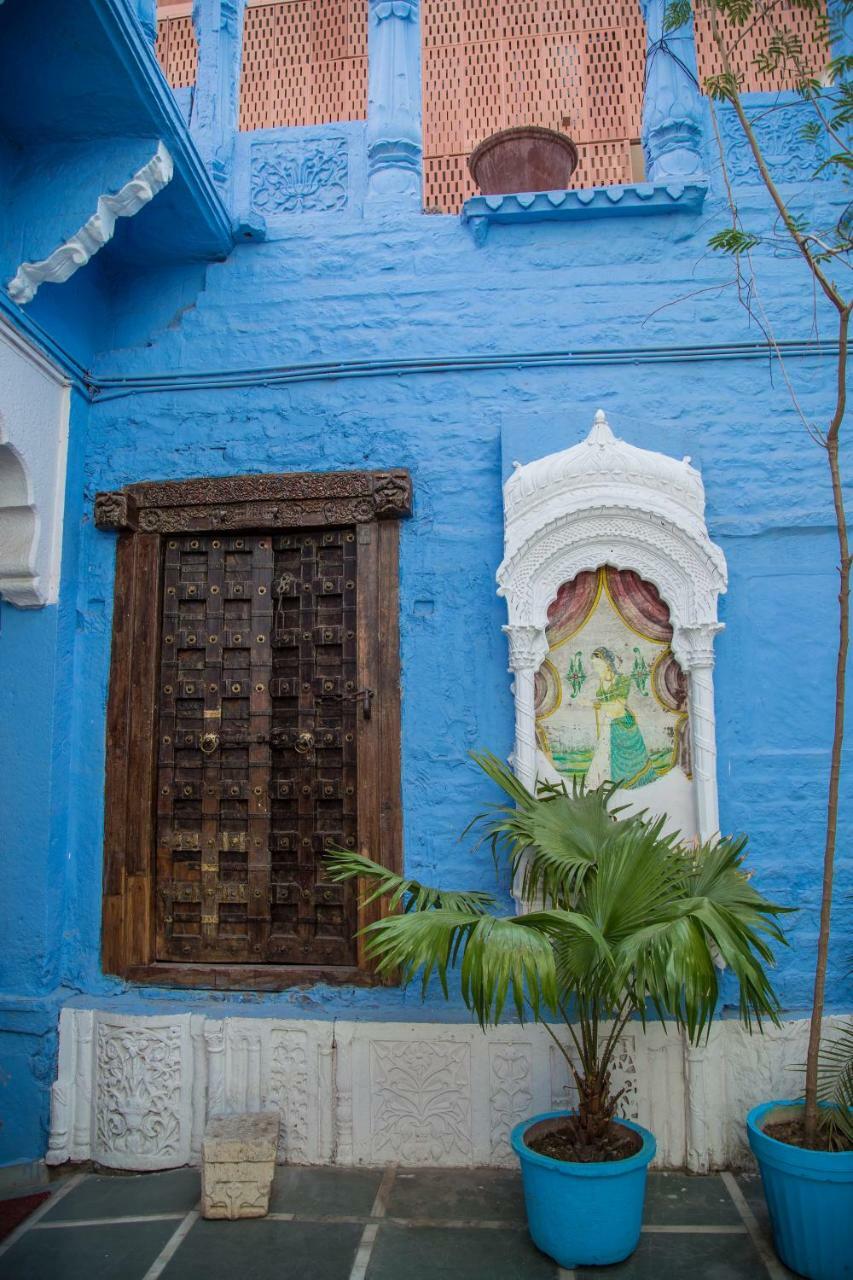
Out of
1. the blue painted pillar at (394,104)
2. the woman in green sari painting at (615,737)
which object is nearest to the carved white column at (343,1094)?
the woman in green sari painting at (615,737)

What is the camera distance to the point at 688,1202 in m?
3.02

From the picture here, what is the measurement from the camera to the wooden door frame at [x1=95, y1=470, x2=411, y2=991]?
352 centimetres

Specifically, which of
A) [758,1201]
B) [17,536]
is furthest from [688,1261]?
[17,536]

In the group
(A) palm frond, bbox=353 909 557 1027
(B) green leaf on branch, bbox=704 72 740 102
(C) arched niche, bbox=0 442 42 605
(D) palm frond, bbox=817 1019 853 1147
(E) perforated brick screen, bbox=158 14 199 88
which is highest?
(E) perforated brick screen, bbox=158 14 199 88

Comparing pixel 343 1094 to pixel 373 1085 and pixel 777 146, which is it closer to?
pixel 373 1085

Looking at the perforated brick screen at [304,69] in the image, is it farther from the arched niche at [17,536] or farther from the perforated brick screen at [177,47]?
the arched niche at [17,536]

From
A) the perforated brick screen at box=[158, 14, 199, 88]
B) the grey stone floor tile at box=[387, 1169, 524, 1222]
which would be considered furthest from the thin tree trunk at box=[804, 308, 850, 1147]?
the perforated brick screen at box=[158, 14, 199, 88]

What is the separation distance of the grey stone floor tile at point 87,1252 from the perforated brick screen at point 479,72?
5.29 m

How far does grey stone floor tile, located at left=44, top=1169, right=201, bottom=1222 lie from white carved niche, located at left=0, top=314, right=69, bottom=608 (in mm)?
2181

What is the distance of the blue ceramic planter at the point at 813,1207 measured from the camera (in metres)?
2.52

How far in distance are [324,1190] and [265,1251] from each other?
0.38m

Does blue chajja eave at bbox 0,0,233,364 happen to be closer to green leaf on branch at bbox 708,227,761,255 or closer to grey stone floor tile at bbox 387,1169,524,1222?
green leaf on branch at bbox 708,227,761,255

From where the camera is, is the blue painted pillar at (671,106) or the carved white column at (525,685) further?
the blue painted pillar at (671,106)

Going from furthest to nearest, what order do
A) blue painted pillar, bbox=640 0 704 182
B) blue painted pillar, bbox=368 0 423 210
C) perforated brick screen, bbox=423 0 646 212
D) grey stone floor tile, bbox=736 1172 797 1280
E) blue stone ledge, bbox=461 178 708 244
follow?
perforated brick screen, bbox=423 0 646 212 → blue painted pillar, bbox=368 0 423 210 → blue painted pillar, bbox=640 0 704 182 → blue stone ledge, bbox=461 178 708 244 → grey stone floor tile, bbox=736 1172 797 1280
